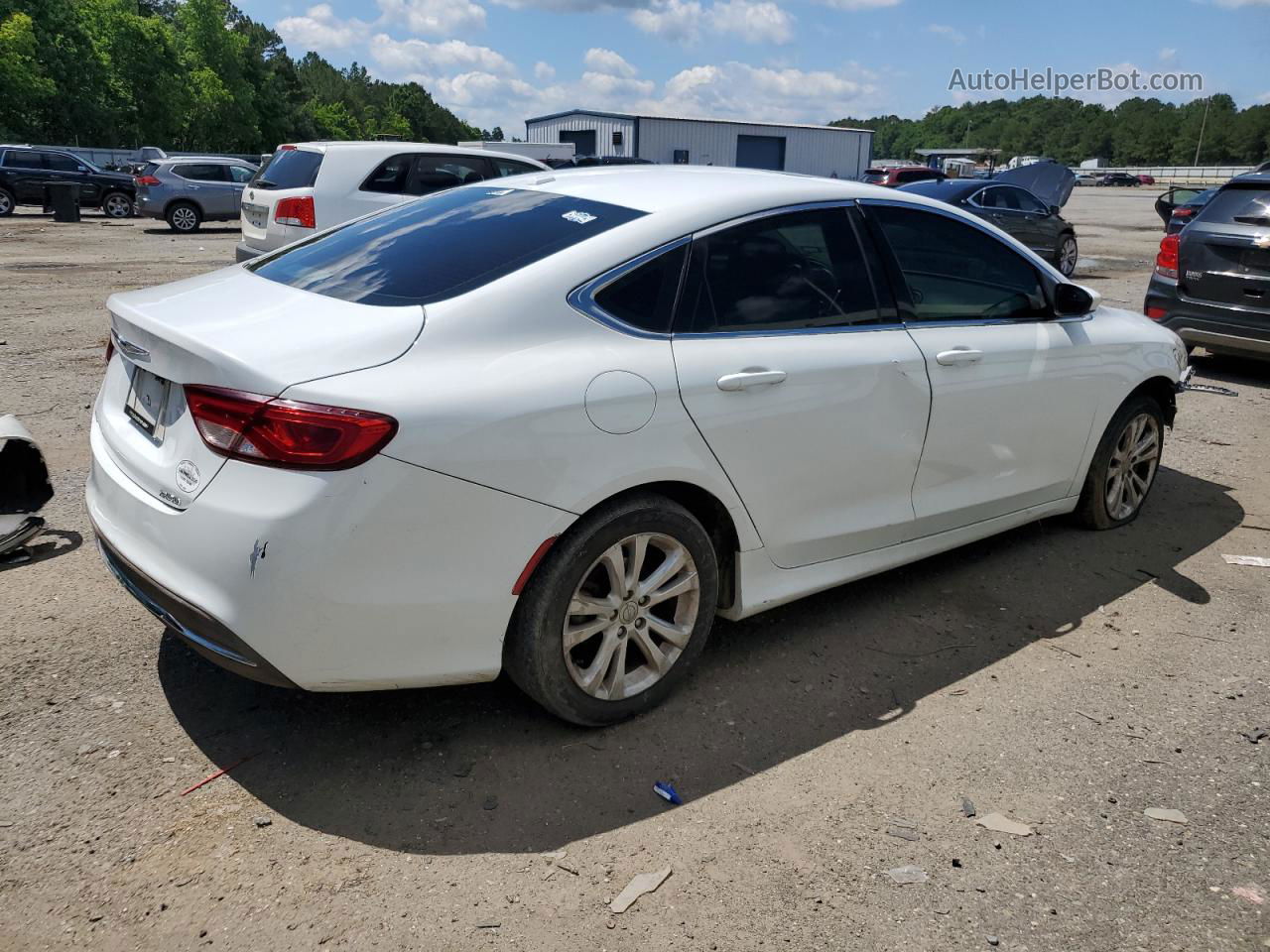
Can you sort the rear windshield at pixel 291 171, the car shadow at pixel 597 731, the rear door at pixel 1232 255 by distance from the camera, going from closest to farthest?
1. the car shadow at pixel 597 731
2. the rear door at pixel 1232 255
3. the rear windshield at pixel 291 171

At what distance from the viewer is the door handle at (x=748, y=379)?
3.14 m

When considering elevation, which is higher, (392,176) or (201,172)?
(392,176)

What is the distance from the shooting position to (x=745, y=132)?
56812mm

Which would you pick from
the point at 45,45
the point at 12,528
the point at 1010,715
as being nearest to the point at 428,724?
the point at 1010,715

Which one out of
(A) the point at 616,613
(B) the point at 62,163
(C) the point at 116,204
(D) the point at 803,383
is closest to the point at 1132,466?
(D) the point at 803,383

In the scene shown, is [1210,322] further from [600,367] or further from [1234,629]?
[600,367]

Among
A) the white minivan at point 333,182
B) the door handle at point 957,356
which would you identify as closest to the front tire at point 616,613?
the door handle at point 957,356

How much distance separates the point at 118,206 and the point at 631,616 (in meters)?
27.2

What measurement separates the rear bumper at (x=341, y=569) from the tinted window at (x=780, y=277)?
963 mm

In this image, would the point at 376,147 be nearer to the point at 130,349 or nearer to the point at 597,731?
the point at 130,349

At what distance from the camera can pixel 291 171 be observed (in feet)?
36.3

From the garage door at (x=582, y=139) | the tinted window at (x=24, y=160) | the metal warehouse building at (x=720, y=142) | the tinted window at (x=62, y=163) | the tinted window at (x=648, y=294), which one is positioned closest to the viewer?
the tinted window at (x=648, y=294)

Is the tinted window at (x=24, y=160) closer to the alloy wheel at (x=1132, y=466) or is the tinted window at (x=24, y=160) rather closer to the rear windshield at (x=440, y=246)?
the rear windshield at (x=440, y=246)

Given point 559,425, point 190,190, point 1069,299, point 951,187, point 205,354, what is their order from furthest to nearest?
point 190,190, point 951,187, point 1069,299, point 559,425, point 205,354
